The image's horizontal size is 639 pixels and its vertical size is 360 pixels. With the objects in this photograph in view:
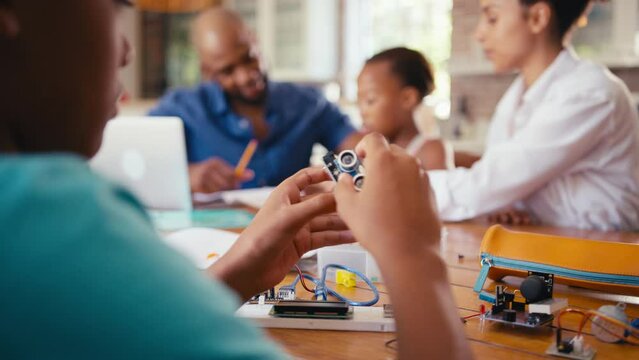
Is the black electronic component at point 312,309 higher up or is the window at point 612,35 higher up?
the window at point 612,35

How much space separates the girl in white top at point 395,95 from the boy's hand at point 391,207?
1.77 metres

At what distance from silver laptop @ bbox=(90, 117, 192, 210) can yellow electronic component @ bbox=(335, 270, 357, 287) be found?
86 centimetres

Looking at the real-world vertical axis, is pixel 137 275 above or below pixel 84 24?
below

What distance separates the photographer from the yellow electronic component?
0.94 meters

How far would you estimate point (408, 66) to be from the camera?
2414mm

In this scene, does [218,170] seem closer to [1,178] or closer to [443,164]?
[443,164]

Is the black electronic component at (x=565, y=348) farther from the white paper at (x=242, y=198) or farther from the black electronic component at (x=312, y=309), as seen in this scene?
the white paper at (x=242, y=198)

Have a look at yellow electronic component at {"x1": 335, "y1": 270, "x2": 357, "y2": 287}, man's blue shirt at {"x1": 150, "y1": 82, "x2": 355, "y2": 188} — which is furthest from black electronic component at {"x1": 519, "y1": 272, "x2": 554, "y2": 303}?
man's blue shirt at {"x1": 150, "y1": 82, "x2": 355, "y2": 188}

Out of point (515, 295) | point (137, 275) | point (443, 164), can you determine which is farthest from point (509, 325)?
point (443, 164)

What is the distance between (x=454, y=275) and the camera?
1.02m

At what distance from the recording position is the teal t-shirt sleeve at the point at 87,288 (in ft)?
0.96

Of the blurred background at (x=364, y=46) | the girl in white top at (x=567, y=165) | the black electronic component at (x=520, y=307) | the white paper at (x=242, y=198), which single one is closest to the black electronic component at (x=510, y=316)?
the black electronic component at (x=520, y=307)

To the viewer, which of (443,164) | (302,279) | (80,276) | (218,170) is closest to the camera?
(80,276)

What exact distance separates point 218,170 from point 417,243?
1530mm
